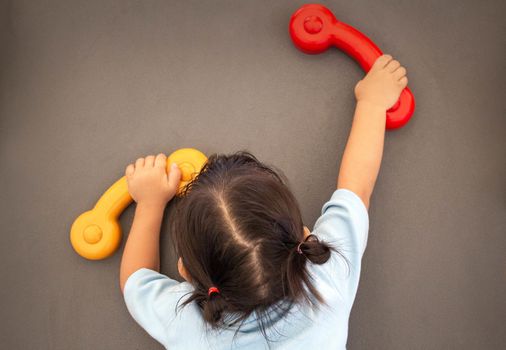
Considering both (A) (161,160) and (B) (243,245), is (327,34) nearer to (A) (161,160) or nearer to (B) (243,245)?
(A) (161,160)

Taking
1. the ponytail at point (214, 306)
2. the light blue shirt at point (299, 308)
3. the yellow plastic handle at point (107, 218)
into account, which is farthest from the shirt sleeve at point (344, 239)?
the yellow plastic handle at point (107, 218)

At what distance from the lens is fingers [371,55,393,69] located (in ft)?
2.31

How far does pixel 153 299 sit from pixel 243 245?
24 cm

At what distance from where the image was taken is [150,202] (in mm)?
678

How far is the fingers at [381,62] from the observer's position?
705 mm

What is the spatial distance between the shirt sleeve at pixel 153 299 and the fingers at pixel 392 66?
1.54ft

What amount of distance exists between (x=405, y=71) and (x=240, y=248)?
1.59 feet

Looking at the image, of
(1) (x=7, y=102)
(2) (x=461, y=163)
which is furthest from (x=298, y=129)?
(1) (x=7, y=102)

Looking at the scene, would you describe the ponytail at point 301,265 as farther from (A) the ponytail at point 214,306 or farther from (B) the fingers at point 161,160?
(B) the fingers at point 161,160

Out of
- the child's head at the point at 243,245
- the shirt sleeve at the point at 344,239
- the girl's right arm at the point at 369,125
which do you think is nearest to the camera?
the child's head at the point at 243,245

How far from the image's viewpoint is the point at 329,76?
754 mm

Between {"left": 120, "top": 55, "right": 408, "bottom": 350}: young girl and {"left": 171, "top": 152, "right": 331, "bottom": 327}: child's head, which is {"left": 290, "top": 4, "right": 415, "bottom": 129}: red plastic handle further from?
{"left": 171, "top": 152, "right": 331, "bottom": 327}: child's head

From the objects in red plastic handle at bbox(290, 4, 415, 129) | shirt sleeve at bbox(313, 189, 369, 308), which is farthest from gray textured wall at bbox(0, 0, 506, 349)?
shirt sleeve at bbox(313, 189, 369, 308)

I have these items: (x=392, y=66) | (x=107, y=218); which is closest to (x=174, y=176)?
(x=107, y=218)
